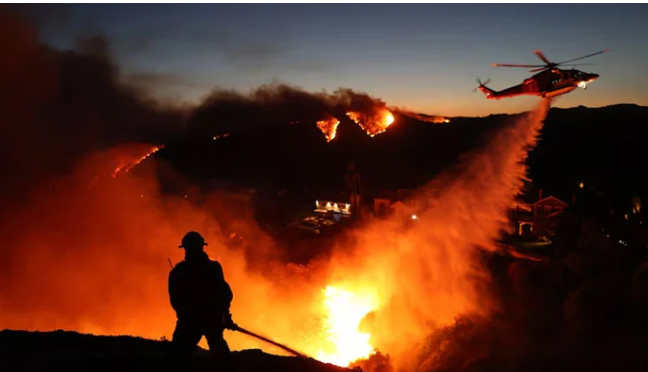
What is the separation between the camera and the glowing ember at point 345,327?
54.2 feet

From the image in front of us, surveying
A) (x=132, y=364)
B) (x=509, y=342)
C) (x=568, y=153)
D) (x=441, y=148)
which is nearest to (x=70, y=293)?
(x=132, y=364)

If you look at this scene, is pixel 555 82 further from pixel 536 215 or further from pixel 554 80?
pixel 536 215

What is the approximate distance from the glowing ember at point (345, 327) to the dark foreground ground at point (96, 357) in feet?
30.4

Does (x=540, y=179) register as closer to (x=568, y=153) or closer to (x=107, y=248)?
(x=568, y=153)

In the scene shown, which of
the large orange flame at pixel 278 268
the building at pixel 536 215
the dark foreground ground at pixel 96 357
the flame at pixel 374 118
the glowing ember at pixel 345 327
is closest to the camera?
the dark foreground ground at pixel 96 357

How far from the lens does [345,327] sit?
733 inches

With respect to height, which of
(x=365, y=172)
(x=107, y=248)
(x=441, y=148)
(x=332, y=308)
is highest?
(x=441, y=148)

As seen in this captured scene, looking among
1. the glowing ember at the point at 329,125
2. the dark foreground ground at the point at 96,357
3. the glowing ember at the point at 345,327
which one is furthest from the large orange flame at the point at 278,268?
the dark foreground ground at the point at 96,357

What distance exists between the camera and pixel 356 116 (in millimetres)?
19047

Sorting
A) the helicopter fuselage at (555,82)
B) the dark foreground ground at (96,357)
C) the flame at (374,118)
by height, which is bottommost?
the dark foreground ground at (96,357)

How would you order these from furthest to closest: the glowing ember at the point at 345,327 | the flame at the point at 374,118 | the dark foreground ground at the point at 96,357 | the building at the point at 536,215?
the building at the point at 536,215 → the flame at the point at 374,118 → the glowing ember at the point at 345,327 → the dark foreground ground at the point at 96,357

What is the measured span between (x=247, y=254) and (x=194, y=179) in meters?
15.7

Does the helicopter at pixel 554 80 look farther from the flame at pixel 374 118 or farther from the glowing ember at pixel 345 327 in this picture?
the glowing ember at pixel 345 327

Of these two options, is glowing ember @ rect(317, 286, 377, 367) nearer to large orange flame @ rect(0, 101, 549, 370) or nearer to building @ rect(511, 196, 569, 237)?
large orange flame @ rect(0, 101, 549, 370)
